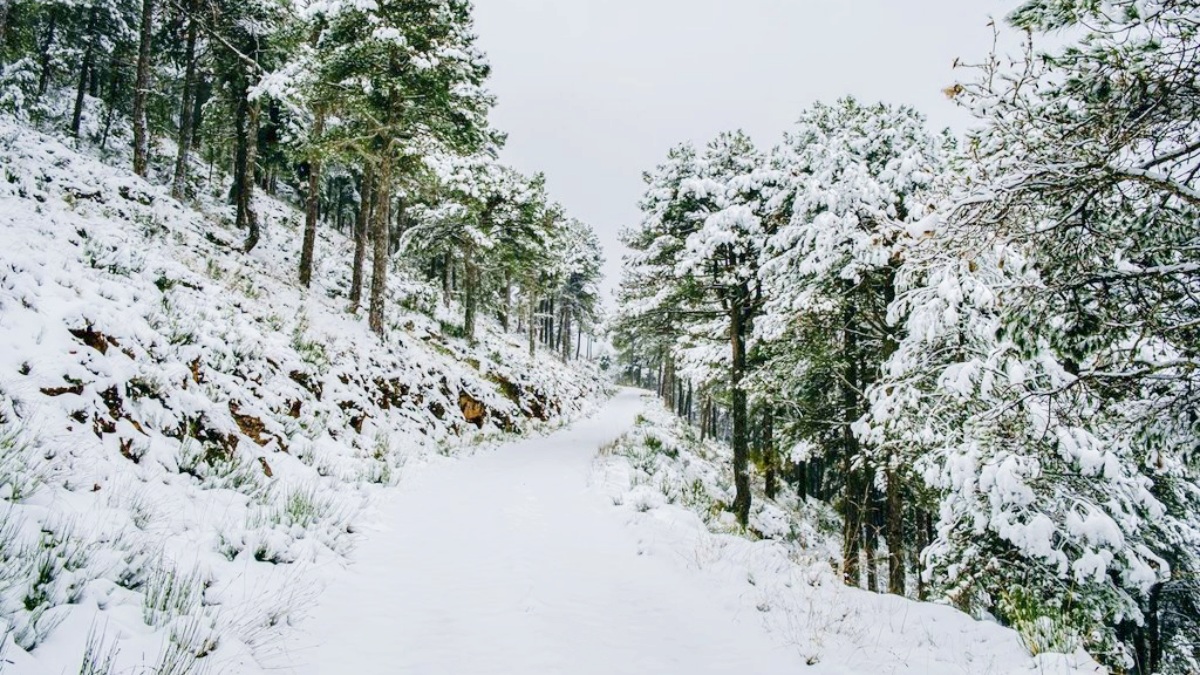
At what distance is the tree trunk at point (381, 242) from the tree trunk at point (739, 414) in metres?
9.28

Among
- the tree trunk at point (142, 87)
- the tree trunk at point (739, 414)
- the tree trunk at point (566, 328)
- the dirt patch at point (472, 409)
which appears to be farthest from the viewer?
the tree trunk at point (566, 328)

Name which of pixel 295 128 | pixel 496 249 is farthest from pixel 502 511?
pixel 295 128

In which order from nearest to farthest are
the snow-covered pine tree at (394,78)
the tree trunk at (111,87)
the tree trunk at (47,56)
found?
the snow-covered pine tree at (394,78) → the tree trunk at (111,87) → the tree trunk at (47,56)

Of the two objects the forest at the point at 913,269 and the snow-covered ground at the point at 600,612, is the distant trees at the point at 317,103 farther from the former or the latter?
the snow-covered ground at the point at 600,612

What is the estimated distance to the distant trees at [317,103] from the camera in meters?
13.6

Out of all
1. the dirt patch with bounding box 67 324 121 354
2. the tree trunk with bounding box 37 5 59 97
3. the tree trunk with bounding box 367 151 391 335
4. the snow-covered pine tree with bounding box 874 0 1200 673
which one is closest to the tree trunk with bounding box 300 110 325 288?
the tree trunk with bounding box 367 151 391 335

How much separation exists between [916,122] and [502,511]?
9779mm

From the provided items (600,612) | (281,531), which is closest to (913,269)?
(600,612)

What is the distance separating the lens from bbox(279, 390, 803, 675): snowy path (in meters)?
3.74

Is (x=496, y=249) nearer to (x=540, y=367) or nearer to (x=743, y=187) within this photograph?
(x=540, y=367)

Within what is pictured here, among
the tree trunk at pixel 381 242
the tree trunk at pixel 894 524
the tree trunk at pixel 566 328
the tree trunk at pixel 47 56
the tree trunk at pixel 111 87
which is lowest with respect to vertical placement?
the tree trunk at pixel 894 524

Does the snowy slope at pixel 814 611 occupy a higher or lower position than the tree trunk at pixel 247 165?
Answer: lower

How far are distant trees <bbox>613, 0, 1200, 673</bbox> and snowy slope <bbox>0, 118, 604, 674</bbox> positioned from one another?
5251mm

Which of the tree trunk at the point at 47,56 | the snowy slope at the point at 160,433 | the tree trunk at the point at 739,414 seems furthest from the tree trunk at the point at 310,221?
the tree trunk at the point at 47,56
